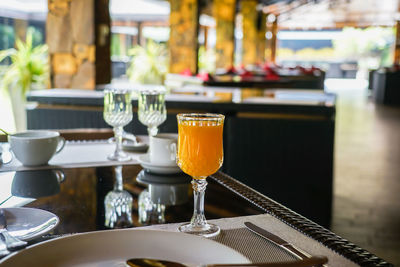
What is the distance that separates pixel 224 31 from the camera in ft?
31.5

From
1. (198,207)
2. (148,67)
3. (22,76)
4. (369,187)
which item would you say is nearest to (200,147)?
(198,207)

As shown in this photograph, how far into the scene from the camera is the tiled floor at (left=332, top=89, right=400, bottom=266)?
2.65 meters

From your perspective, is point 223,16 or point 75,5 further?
point 223,16

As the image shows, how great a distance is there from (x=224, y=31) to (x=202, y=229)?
9.11m

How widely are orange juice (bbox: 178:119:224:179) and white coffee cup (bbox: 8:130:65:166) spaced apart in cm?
52

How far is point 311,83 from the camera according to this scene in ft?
29.1

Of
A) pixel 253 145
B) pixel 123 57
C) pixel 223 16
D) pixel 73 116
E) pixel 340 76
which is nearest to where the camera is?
pixel 253 145

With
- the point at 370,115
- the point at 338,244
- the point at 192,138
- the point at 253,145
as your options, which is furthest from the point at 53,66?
the point at 370,115

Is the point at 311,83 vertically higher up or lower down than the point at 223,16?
lower down

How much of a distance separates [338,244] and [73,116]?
2.61m

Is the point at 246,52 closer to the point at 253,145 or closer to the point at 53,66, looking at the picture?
the point at 53,66

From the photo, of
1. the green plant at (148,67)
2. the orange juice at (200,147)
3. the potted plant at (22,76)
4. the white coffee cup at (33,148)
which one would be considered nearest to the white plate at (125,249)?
the orange juice at (200,147)

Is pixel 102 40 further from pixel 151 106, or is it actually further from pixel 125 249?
pixel 125 249

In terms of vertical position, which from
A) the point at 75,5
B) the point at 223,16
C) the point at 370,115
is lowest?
the point at 370,115
